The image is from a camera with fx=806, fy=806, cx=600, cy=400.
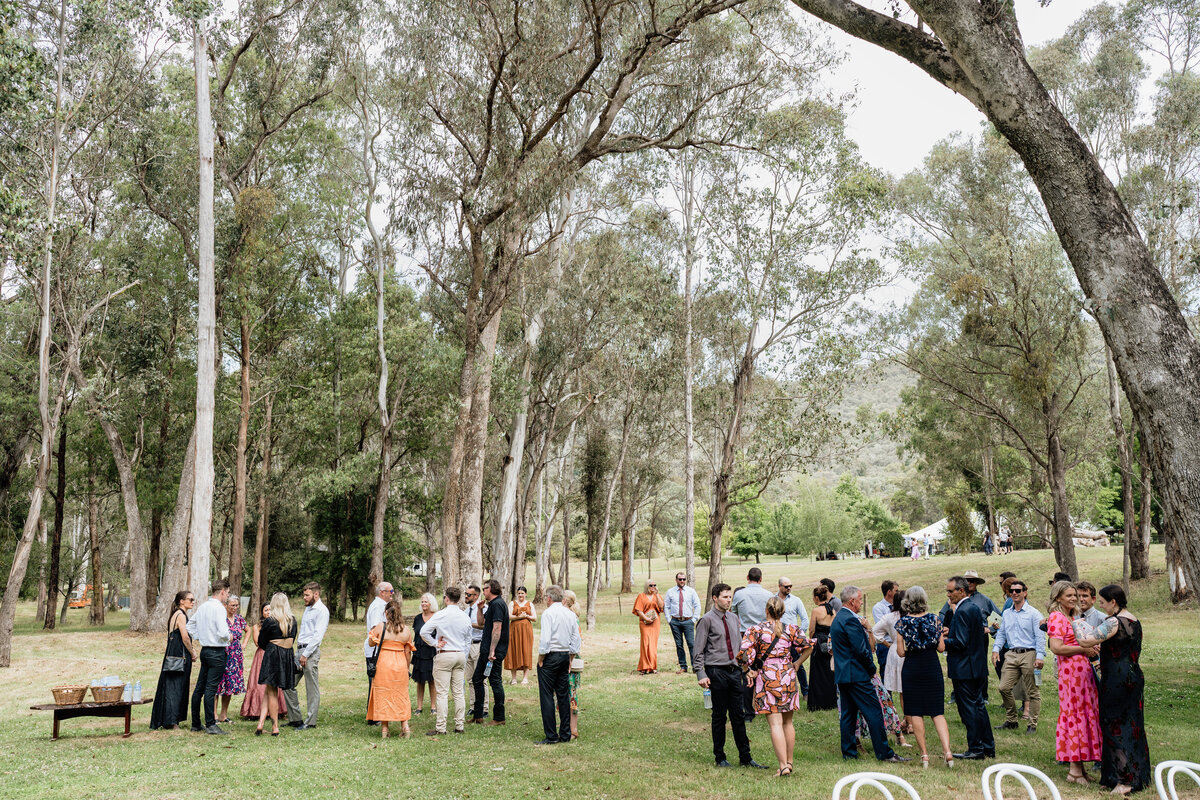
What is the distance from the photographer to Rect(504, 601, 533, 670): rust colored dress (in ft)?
42.2

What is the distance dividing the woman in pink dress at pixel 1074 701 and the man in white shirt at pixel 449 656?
6063 mm

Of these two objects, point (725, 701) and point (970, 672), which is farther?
Answer: point (970, 672)

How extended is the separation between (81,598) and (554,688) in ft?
187

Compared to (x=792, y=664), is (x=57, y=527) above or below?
above

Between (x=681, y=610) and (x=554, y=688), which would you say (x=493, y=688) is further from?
(x=681, y=610)

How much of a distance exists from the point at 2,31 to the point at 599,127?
979 centimetres

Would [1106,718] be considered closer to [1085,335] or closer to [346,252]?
[1085,335]

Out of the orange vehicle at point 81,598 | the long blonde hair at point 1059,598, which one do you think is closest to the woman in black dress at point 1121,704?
the long blonde hair at point 1059,598

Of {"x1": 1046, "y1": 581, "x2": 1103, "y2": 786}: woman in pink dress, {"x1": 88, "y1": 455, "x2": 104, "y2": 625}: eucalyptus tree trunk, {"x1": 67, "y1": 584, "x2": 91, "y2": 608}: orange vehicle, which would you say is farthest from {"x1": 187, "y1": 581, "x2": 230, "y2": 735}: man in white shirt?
{"x1": 67, "y1": 584, "x2": 91, "y2": 608}: orange vehicle

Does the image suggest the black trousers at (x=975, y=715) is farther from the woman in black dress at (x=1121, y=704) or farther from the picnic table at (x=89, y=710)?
the picnic table at (x=89, y=710)

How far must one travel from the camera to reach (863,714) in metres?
7.67

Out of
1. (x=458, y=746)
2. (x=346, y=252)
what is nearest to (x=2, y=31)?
(x=458, y=746)

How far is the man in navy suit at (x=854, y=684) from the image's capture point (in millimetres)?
7633

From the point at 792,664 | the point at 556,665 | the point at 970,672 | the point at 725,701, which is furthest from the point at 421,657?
the point at 970,672
